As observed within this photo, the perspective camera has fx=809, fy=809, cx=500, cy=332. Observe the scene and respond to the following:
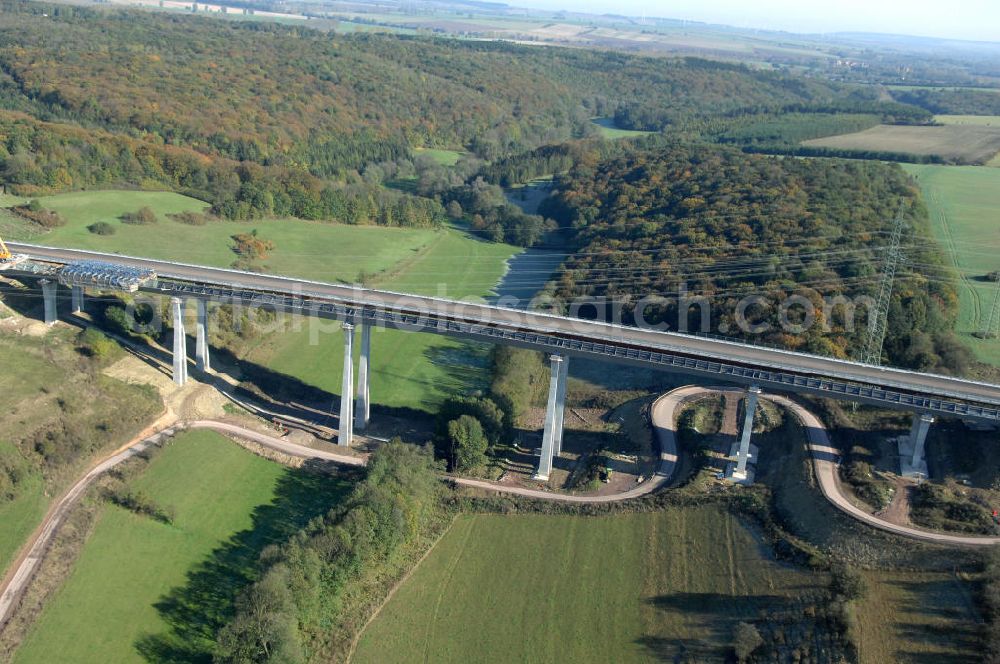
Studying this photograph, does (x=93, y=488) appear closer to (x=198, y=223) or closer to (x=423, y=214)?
(x=198, y=223)

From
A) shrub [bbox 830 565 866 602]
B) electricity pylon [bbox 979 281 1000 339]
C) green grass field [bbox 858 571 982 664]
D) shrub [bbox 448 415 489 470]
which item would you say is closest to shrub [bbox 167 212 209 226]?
shrub [bbox 448 415 489 470]

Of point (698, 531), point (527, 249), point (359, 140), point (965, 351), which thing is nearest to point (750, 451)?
point (698, 531)

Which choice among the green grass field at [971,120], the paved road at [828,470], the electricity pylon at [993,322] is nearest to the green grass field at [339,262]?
the paved road at [828,470]

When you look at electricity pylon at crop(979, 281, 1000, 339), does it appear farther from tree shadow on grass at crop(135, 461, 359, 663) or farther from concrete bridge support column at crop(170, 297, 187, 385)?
concrete bridge support column at crop(170, 297, 187, 385)

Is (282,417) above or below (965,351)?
below

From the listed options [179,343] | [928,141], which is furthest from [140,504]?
[928,141]

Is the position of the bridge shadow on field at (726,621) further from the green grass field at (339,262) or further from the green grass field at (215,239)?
the green grass field at (215,239)
